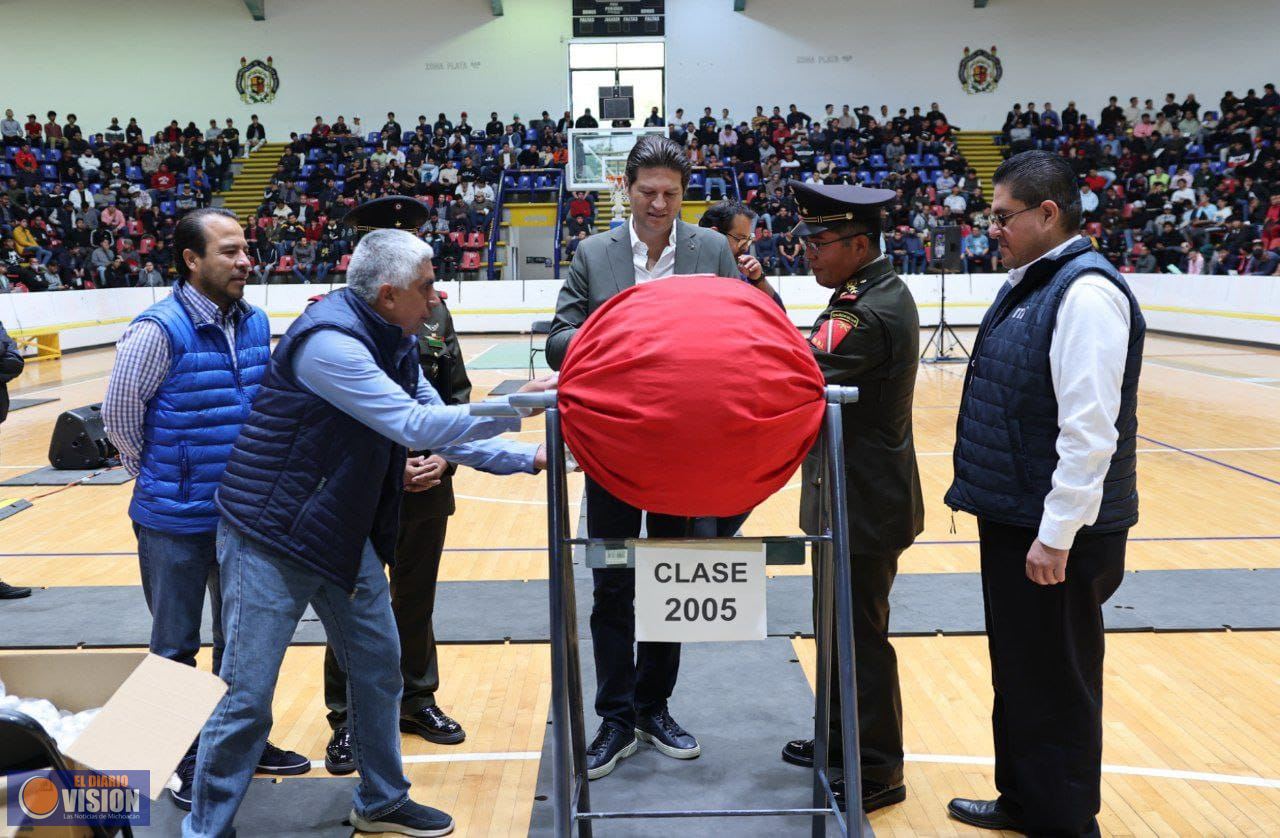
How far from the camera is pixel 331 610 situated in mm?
2709

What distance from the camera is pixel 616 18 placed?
77.8ft

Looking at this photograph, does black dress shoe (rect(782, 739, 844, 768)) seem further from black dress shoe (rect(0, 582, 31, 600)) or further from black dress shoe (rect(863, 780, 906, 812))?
black dress shoe (rect(0, 582, 31, 600))

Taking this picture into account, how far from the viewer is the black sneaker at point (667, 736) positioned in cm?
316

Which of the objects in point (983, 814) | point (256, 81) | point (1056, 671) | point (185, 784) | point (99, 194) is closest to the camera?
point (1056, 671)

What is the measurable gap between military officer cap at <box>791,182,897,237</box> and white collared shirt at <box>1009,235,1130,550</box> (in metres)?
0.56

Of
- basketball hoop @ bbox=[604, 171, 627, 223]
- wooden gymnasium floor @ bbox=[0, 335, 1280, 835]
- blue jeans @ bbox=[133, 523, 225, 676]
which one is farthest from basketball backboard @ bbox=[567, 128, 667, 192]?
blue jeans @ bbox=[133, 523, 225, 676]

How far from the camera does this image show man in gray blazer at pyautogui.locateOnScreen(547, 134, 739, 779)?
9.68ft

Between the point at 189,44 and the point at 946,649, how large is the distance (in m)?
27.4

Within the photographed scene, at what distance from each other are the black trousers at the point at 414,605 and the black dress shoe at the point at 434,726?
0.08 feet

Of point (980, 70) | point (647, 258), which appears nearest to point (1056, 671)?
point (647, 258)

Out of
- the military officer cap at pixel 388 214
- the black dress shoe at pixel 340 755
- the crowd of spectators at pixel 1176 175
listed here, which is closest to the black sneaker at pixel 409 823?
the black dress shoe at pixel 340 755

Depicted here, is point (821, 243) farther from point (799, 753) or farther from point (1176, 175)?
point (1176, 175)

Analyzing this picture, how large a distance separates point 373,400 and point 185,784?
58.1 inches

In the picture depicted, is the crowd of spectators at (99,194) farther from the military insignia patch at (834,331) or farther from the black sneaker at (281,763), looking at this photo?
the military insignia patch at (834,331)
